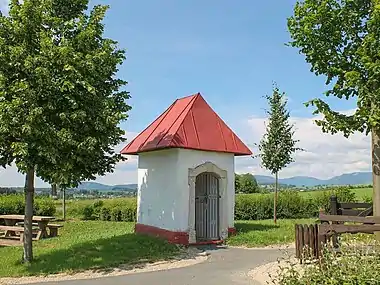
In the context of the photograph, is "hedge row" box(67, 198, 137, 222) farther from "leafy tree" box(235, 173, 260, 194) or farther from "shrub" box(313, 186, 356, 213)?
"leafy tree" box(235, 173, 260, 194)

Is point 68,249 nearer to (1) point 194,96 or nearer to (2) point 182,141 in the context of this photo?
(2) point 182,141

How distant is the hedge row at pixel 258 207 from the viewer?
Answer: 2861 cm

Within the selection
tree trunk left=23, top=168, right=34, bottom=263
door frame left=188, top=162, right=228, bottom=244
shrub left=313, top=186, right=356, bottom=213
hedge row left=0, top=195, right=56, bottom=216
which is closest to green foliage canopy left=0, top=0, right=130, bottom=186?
tree trunk left=23, top=168, right=34, bottom=263

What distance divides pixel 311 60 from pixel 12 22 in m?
7.88

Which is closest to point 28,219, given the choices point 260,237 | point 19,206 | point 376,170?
point 260,237

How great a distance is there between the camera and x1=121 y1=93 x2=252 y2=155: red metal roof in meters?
15.7

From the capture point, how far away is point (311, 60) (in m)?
11.5

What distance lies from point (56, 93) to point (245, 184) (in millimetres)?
34057

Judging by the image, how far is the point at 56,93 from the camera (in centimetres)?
1177

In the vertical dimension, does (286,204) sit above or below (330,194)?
below

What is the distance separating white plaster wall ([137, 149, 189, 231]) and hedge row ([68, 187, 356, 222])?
11279 millimetres

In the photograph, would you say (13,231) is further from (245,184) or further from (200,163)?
(245,184)

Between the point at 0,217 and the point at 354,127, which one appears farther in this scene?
the point at 0,217

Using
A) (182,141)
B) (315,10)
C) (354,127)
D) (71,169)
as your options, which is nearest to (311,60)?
(315,10)
